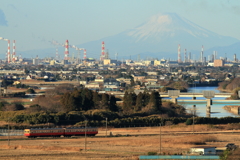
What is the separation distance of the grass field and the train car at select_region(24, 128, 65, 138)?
0.36 metres

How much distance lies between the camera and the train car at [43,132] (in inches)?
1169

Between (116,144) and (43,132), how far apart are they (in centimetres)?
466

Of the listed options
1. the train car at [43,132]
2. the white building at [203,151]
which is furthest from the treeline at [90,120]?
the white building at [203,151]

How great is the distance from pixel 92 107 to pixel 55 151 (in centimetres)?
1937

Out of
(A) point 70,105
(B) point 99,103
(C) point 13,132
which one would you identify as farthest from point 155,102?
(C) point 13,132

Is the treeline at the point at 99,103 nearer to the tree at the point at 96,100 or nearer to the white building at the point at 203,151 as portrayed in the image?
the tree at the point at 96,100

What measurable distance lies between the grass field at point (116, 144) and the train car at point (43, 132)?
36 centimetres

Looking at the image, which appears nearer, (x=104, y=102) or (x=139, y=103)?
(x=104, y=102)

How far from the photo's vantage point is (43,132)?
3002 centimetres

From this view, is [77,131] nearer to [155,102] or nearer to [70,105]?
[70,105]

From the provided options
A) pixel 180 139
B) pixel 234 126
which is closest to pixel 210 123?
pixel 234 126

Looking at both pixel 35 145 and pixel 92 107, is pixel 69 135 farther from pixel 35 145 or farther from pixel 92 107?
pixel 92 107

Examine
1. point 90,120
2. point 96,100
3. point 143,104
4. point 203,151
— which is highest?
point 96,100

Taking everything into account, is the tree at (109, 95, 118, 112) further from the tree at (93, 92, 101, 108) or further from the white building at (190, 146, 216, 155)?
the white building at (190, 146, 216, 155)
